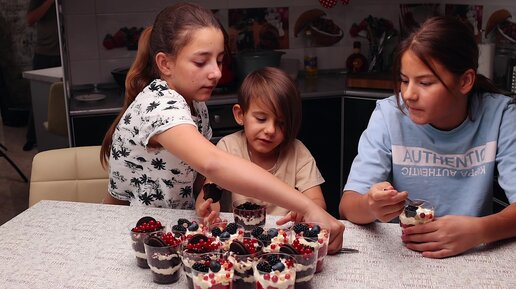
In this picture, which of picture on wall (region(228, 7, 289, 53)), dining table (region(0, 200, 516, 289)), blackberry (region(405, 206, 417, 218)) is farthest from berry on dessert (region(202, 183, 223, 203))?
picture on wall (region(228, 7, 289, 53))

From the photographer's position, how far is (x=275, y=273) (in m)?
1.24

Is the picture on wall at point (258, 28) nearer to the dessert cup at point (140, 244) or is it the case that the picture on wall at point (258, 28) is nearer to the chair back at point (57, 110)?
the chair back at point (57, 110)

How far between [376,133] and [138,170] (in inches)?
28.1

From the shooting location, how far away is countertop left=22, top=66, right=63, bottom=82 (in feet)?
10.4

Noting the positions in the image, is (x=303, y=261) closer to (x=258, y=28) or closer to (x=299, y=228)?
(x=299, y=228)

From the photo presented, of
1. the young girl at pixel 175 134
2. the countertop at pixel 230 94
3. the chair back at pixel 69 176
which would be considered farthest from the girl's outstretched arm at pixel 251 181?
the countertop at pixel 230 94

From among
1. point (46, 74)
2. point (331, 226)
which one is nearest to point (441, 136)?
point (331, 226)

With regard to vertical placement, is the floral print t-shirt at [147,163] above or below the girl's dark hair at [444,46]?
below

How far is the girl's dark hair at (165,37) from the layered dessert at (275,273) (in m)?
0.75

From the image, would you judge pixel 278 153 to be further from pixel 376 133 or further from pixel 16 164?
pixel 16 164

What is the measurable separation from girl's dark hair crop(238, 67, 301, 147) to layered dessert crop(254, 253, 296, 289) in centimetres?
83

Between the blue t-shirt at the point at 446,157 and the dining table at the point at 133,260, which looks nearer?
the dining table at the point at 133,260

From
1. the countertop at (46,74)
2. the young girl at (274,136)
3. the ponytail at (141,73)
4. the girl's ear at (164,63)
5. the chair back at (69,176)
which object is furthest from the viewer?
the countertop at (46,74)

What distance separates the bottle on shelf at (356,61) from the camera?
3.83 meters
